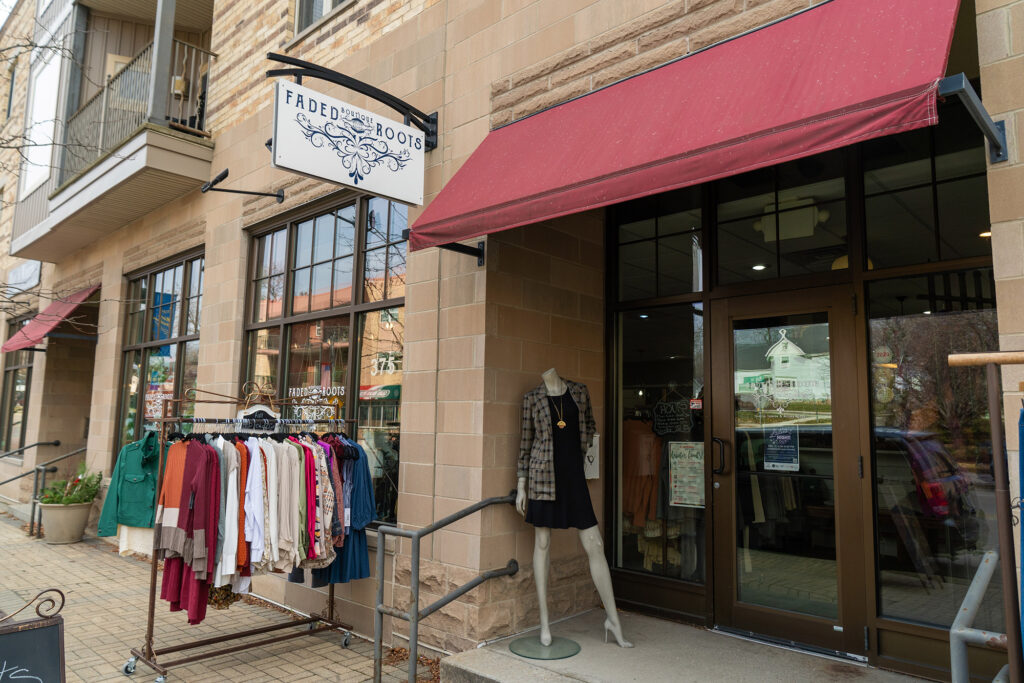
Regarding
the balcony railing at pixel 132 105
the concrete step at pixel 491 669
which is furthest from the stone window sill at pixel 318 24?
the concrete step at pixel 491 669

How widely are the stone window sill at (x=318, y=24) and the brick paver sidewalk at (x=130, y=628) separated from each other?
595cm

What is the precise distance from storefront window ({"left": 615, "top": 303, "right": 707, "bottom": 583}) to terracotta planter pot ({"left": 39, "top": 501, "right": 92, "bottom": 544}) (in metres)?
8.04

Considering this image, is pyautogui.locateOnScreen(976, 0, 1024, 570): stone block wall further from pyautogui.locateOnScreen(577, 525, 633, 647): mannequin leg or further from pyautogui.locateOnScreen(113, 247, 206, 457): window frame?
pyautogui.locateOnScreen(113, 247, 206, 457): window frame

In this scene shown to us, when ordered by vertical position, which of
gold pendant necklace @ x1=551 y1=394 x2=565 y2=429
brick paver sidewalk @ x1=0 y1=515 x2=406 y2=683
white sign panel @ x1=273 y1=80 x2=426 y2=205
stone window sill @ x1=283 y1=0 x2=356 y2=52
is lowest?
brick paver sidewalk @ x1=0 y1=515 x2=406 y2=683

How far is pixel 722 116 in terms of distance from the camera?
3.40m

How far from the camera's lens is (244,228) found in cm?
802

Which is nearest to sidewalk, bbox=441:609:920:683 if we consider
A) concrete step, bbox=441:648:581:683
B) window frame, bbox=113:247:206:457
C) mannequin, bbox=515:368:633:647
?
concrete step, bbox=441:648:581:683

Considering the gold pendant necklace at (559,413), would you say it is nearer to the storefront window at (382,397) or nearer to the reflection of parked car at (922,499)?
the storefront window at (382,397)

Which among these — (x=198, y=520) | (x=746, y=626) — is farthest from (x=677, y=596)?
(x=198, y=520)

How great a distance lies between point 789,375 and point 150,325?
29.8 feet

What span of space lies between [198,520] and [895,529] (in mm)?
4612

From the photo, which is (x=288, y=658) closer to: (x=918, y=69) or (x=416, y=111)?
(x=416, y=111)

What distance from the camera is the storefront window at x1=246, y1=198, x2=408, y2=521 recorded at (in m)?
6.16

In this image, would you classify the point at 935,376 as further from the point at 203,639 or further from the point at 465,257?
the point at 203,639
